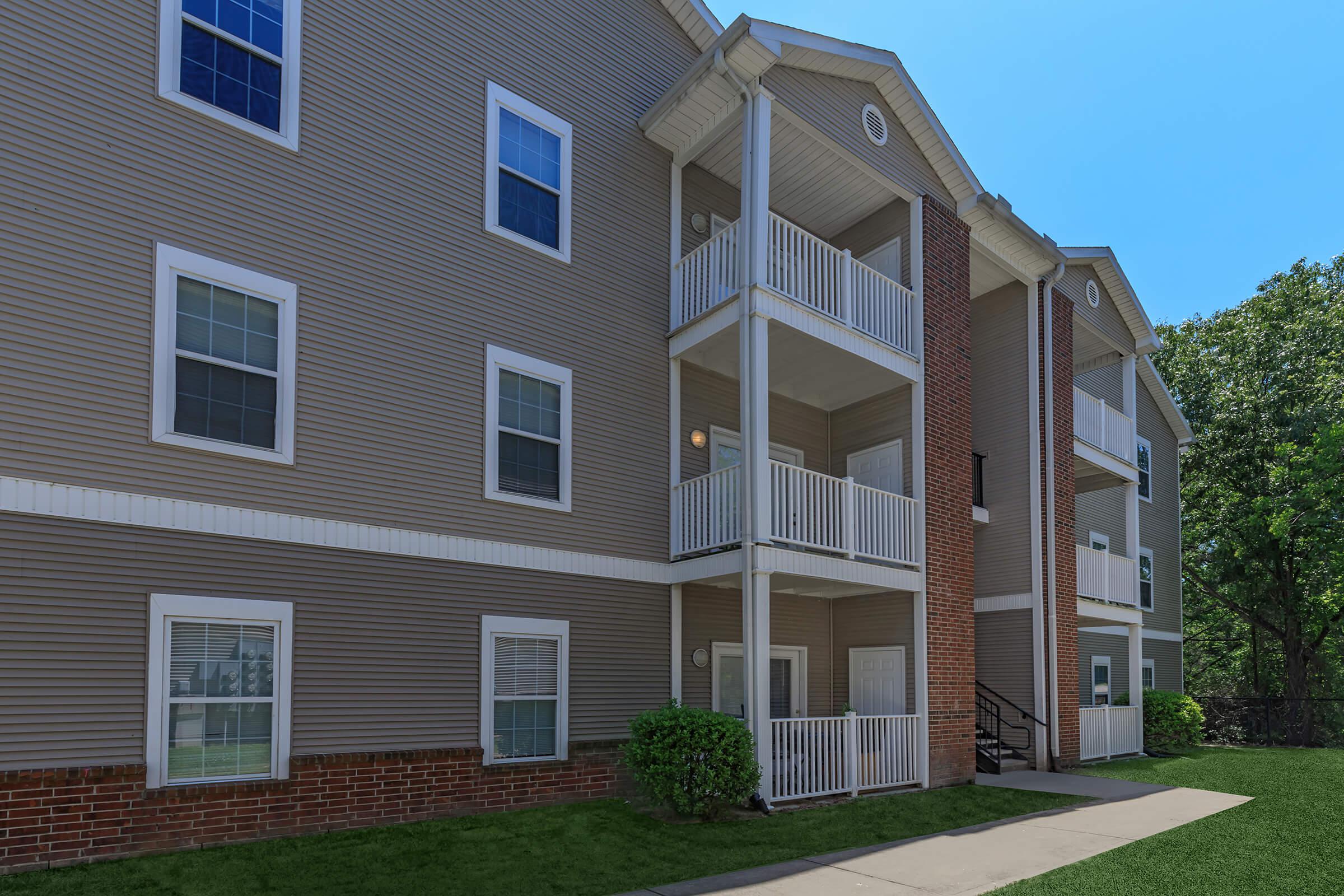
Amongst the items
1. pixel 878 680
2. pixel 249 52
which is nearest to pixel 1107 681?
pixel 878 680

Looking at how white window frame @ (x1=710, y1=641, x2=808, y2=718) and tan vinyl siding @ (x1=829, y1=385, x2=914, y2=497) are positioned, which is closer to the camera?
white window frame @ (x1=710, y1=641, x2=808, y2=718)

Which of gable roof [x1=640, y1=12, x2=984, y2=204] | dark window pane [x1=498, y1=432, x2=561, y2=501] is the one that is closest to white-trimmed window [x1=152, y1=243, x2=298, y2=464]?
dark window pane [x1=498, y1=432, x2=561, y2=501]

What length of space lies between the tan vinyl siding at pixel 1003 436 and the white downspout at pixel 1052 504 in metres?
0.33

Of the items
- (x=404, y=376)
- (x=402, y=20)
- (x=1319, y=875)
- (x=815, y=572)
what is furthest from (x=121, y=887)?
(x=1319, y=875)

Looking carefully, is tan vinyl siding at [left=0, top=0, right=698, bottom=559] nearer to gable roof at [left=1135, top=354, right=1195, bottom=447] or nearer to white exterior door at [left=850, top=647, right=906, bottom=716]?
white exterior door at [left=850, top=647, right=906, bottom=716]

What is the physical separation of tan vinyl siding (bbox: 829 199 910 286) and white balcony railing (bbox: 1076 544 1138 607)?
7.00 metres

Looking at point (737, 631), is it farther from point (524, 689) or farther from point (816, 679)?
point (524, 689)

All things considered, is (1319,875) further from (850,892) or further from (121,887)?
(121,887)

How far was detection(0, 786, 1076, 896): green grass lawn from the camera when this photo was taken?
22.6 ft

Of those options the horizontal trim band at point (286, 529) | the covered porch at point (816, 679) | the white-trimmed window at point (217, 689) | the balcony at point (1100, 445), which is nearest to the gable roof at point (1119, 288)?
the balcony at point (1100, 445)

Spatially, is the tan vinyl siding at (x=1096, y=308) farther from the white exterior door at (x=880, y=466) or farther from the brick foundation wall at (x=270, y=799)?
the brick foundation wall at (x=270, y=799)

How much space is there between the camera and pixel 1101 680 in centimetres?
2119

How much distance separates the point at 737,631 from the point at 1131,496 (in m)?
11.1

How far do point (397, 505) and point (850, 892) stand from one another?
5.61 m
